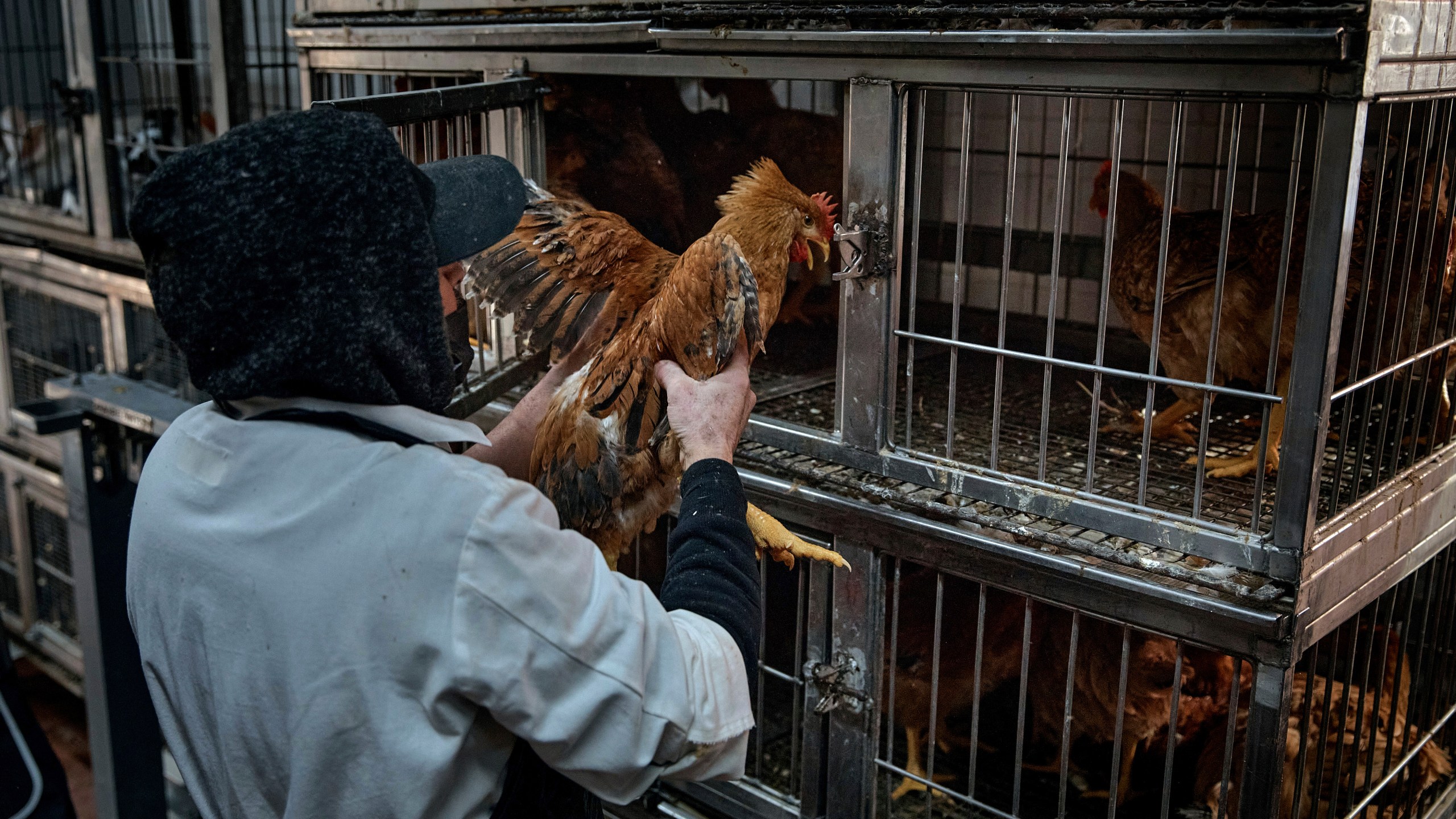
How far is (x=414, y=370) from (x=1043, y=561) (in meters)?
0.86

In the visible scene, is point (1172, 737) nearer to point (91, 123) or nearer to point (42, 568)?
point (91, 123)

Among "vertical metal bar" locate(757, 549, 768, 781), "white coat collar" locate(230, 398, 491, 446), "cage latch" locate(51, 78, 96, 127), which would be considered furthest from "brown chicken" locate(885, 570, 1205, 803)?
"cage latch" locate(51, 78, 96, 127)

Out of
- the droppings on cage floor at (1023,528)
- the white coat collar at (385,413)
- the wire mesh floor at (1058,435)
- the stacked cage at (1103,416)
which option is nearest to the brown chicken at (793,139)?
the stacked cage at (1103,416)

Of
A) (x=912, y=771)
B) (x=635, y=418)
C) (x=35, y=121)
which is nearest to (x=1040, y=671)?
(x=912, y=771)

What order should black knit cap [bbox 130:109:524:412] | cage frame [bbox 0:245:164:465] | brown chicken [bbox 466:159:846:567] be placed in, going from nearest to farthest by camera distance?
black knit cap [bbox 130:109:524:412]
brown chicken [bbox 466:159:846:567]
cage frame [bbox 0:245:164:465]

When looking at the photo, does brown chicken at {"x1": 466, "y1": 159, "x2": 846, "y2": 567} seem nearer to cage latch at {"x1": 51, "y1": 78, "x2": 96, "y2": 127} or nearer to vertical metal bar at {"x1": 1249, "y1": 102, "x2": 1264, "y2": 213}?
vertical metal bar at {"x1": 1249, "y1": 102, "x2": 1264, "y2": 213}

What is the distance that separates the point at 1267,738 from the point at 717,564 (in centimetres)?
72

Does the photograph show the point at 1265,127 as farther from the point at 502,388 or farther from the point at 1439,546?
the point at 502,388

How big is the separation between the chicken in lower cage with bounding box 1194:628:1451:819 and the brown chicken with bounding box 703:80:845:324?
109cm

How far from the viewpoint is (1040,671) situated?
201cm

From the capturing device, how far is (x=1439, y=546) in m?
1.74

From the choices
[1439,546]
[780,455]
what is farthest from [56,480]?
[1439,546]

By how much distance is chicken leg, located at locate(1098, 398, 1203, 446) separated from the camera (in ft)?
6.40

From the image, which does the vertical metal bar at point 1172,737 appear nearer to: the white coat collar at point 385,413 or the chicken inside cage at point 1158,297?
the chicken inside cage at point 1158,297
